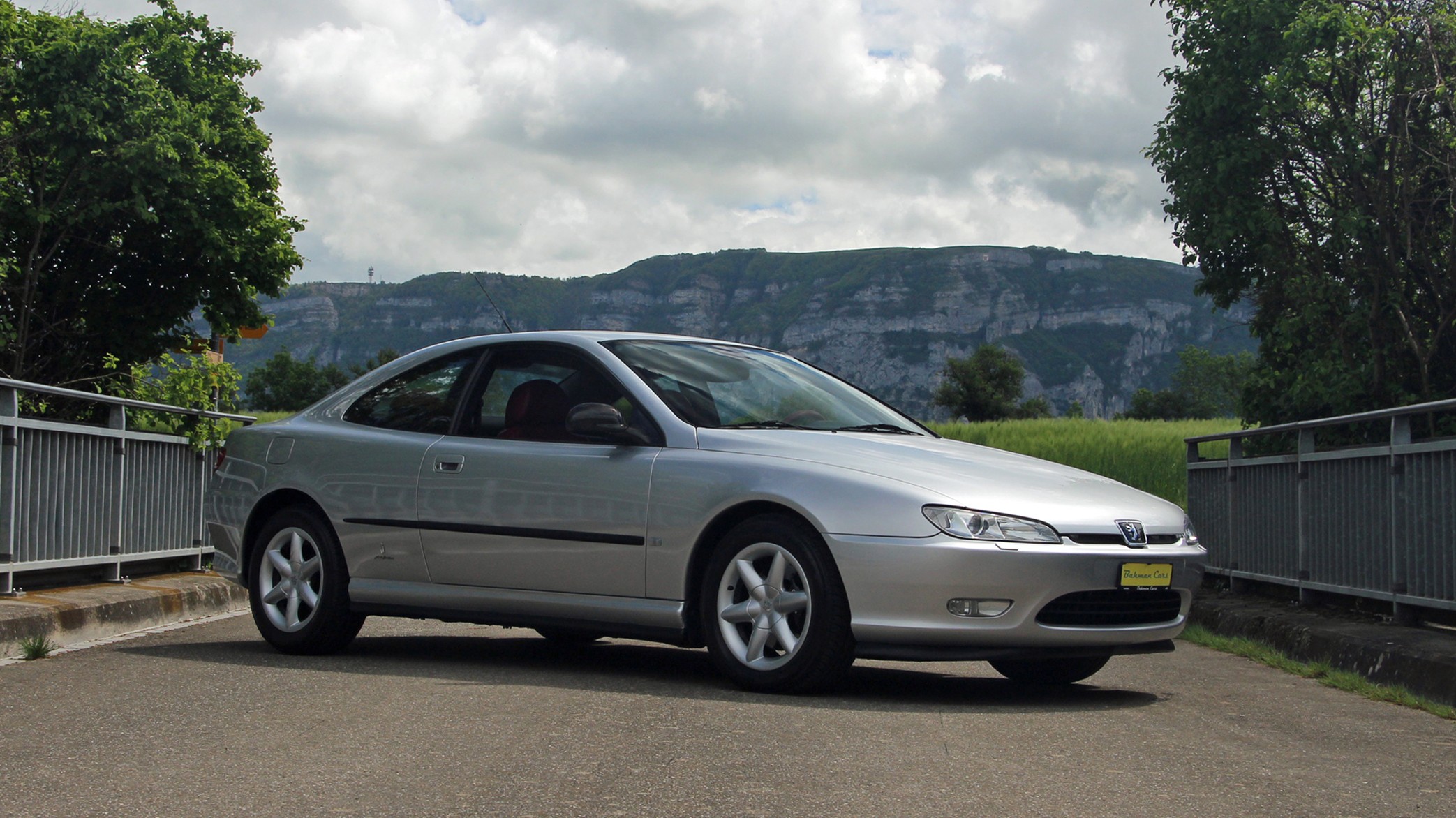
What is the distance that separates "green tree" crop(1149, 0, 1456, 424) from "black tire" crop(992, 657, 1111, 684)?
13862mm

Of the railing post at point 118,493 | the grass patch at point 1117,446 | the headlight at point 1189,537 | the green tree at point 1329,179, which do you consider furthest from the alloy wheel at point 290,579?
the grass patch at point 1117,446

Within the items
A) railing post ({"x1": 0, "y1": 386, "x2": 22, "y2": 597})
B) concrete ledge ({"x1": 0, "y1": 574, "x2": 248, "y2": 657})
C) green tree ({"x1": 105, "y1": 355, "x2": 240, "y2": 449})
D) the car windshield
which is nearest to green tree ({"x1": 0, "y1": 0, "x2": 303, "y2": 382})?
green tree ({"x1": 105, "y1": 355, "x2": 240, "y2": 449})

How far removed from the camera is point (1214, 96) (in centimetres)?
2009

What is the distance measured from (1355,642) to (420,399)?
469 cm

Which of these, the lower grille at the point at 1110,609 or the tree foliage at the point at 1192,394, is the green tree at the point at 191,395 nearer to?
the lower grille at the point at 1110,609

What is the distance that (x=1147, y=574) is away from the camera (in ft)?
18.9

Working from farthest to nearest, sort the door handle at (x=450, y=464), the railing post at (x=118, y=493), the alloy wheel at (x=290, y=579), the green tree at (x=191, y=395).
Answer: the green tree at (x=191, y=395) < the railing post at (x=118, y=493) < the alloy wheel at (x=290, y=579) < the door handle at (x=450, y=464)

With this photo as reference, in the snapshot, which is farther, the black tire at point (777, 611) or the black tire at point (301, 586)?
the black tire at point (301, 586)

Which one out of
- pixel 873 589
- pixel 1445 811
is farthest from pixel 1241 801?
pixel 873 589

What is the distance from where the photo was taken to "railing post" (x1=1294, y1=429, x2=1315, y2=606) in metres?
9.06

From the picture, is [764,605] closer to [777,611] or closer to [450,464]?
[777,611]

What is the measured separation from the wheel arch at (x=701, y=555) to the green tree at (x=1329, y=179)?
15090mm

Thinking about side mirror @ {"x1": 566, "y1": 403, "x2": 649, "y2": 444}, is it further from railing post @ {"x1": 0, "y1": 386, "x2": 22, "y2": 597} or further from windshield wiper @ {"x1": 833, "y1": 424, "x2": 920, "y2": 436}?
railing post @ {"x1": 0, "y1": 386, "x2": 22, "y2": 597}

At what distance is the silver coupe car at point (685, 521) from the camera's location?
5.51 metres
